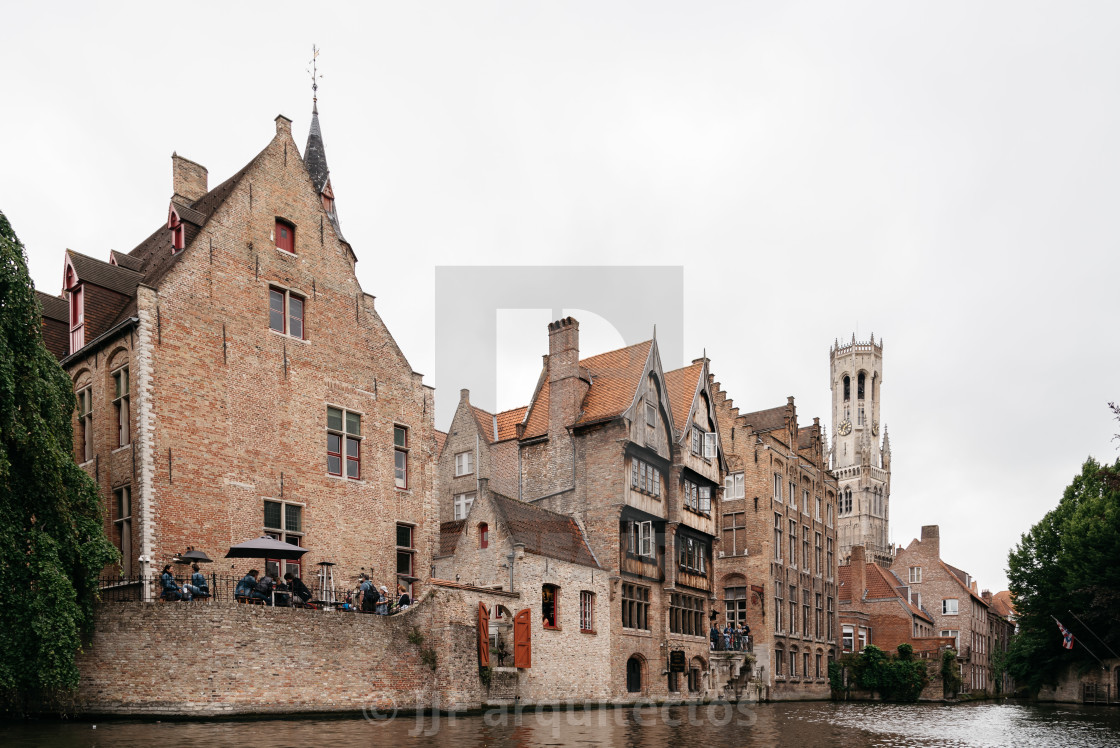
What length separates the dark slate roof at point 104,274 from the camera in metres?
28.8

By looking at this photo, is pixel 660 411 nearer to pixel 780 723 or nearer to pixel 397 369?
pixel 397 369

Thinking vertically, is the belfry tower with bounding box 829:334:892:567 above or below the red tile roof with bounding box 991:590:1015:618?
above

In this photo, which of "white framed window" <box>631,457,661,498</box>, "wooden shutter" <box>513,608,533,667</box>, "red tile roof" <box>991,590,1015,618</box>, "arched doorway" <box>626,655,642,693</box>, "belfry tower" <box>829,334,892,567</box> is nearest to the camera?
"wooden shutter" <box>513,608,533,667</box>

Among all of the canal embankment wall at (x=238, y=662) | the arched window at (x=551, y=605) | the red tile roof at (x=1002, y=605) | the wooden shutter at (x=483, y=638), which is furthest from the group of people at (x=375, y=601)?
the red tile roof at (x=1002, y=605)

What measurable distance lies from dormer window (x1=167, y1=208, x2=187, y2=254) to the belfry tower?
5297 inches

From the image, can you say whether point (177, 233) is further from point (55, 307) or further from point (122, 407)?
point (122, 407)

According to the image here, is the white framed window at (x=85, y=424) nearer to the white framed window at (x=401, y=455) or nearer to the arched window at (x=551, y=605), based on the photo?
the white framed window at (x=401, y=455)

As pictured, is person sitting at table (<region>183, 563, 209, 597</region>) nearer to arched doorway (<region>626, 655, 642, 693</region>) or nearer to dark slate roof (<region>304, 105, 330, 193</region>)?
arched doorway (<region>626, 655, 642, 693</region>)

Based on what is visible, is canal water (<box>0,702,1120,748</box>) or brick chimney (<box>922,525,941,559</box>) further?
brick chimney (<box>922,525,941,559</box>)

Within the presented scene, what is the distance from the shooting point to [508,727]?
2228 cm

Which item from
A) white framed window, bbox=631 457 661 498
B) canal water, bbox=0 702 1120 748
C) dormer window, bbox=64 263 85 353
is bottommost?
canal water, bbox=0 702 1120 748

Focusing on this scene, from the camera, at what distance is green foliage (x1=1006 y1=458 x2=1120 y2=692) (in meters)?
51.7

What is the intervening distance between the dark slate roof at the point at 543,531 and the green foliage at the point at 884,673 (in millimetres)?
27934

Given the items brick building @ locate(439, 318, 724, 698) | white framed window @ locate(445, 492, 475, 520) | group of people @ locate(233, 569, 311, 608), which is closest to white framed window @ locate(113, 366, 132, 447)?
group of people @ locate(233, 569, 311, 608)
